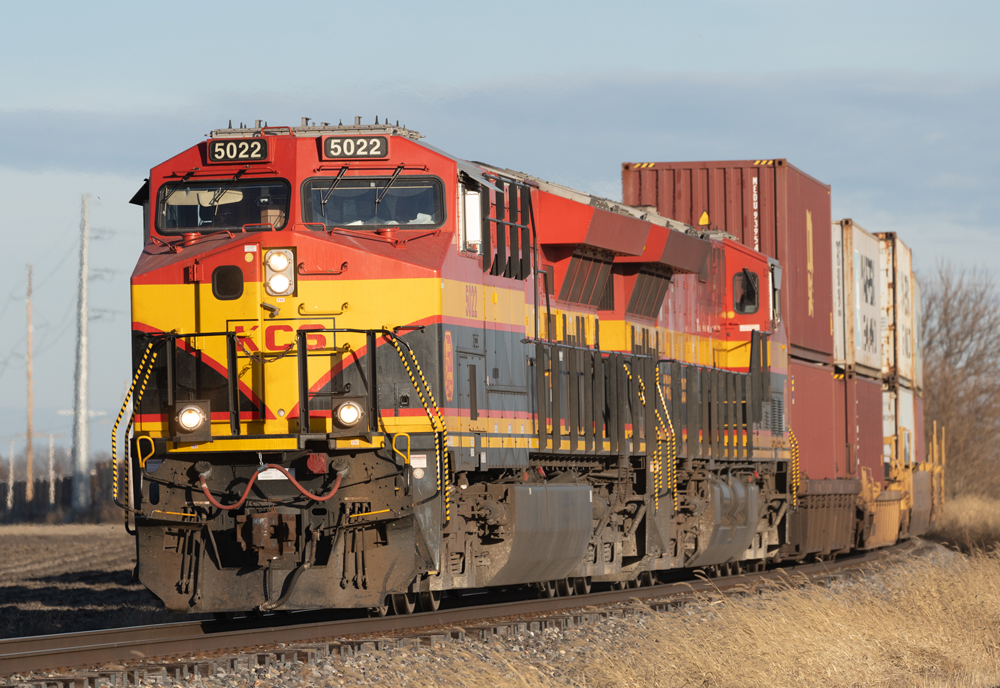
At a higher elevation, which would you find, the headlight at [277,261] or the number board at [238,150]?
the number board at [238,150]

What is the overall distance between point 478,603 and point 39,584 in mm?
7950

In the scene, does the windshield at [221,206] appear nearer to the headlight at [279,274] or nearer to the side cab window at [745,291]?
the headlight at [279,274]

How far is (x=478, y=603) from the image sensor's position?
1437 cm

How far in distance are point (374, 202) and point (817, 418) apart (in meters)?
13.7

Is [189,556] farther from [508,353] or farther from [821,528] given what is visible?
[821,528]

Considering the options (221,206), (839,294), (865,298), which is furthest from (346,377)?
(865,298)

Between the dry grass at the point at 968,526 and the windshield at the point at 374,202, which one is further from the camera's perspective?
the dry grass at the point at 968,526

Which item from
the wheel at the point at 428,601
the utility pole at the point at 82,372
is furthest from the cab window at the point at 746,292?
the utility pole at the point at 82,372

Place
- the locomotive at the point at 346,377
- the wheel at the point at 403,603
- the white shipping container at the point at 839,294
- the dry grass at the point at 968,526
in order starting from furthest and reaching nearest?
the dry grass at the point at 968,526 → the white shipping container at the point at 839,294 → the wheel at the point at 403,603 → the locomotive at the point at 346,377

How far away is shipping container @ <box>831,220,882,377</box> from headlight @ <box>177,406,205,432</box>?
1672cm

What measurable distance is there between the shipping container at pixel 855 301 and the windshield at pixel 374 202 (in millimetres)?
15140

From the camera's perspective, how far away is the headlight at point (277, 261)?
10789mm

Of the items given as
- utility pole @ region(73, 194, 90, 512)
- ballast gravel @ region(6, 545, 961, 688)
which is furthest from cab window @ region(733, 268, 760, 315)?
utility pole @ region(73, 194, 90, 512)

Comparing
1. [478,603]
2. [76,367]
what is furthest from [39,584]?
[76,367]
